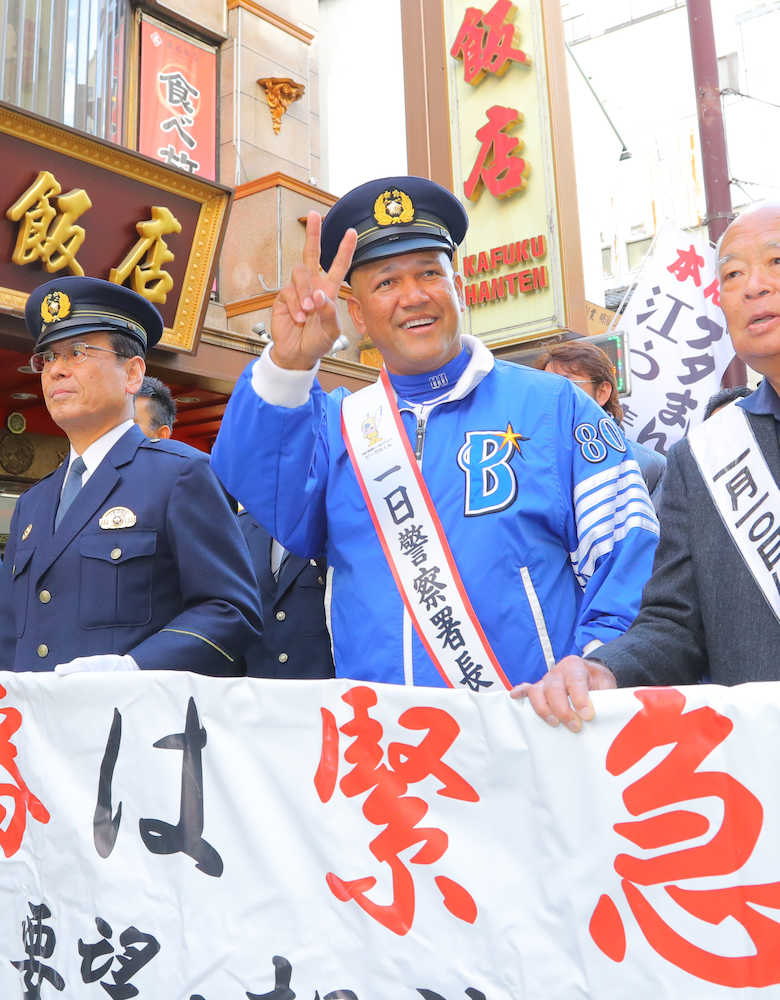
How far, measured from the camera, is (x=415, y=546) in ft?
7.50

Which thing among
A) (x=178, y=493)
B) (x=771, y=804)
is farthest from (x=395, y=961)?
(x=178, y=493)

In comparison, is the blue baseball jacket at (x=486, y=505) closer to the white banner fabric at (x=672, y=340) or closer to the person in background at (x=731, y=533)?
the person in background at (x=731, y=533)

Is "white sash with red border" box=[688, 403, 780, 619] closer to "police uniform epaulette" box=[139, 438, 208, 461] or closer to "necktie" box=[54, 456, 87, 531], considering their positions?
"police uniform epaulette" box=[139, 438, 208, 461]

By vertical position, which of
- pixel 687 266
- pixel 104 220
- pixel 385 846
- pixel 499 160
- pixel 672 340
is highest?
pixel 499 160

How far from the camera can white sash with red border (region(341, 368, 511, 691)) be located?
220 centimetres

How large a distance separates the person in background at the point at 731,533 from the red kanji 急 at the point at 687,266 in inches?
164

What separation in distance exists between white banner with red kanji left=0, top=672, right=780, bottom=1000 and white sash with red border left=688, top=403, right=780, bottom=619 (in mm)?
449

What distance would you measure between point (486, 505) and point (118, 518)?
1.01 m

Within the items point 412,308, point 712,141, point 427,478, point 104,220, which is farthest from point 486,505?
point 712,141

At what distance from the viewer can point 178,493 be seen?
2.78 m

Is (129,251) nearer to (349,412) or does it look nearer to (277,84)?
(277,84)

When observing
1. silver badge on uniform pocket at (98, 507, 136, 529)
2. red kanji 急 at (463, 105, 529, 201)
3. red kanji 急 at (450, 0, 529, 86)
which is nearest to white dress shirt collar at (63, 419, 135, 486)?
silver badge on uniform pocket at (98, 507, 136, 529)

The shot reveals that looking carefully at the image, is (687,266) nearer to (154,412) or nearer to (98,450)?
(154,412)

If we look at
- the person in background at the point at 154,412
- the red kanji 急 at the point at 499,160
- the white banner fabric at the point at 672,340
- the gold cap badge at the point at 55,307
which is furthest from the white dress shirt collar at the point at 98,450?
the red kanji 急 at the point at 499,160
